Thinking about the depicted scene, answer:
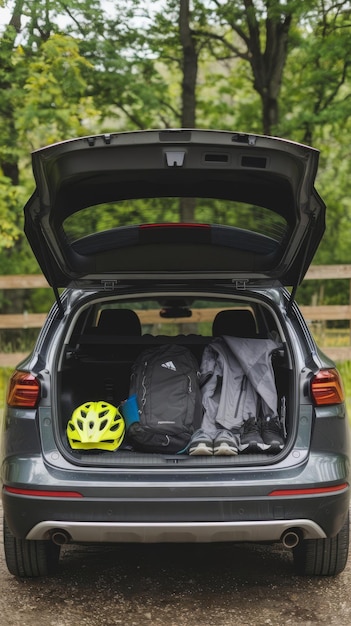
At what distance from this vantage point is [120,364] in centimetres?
500

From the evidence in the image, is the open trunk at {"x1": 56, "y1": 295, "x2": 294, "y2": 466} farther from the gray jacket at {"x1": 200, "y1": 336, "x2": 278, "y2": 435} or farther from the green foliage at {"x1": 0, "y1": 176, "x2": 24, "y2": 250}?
the green foliage at {"x1": 0, "y1": 176, "x2": 24, "y2": 250}

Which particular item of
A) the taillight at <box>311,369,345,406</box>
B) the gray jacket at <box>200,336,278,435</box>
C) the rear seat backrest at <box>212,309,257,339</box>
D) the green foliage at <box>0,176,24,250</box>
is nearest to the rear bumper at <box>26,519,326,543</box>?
the taillight at <box>311,369,345,406</box>

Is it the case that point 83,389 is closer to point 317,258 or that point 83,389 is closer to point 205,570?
point 205,570

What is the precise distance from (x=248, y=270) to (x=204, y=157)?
958mm

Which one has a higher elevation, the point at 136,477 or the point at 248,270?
the point at 248,270

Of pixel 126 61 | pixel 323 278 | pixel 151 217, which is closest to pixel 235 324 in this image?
pixel 151 217

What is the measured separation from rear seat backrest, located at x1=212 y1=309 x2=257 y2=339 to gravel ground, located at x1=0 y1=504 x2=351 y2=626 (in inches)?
51.5

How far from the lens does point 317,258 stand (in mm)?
20922

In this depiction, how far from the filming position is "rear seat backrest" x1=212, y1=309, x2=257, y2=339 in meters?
5.21

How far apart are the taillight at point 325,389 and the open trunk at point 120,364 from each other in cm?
13

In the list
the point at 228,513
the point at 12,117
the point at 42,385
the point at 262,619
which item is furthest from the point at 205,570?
the point at 12,117

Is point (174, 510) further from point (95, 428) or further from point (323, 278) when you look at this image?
point (323, 278)

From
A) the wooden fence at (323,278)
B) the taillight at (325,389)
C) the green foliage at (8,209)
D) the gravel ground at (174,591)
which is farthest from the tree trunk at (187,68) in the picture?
the taillight at (325,389)

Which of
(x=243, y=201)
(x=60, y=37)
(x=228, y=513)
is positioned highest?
(x=60, y=37)
